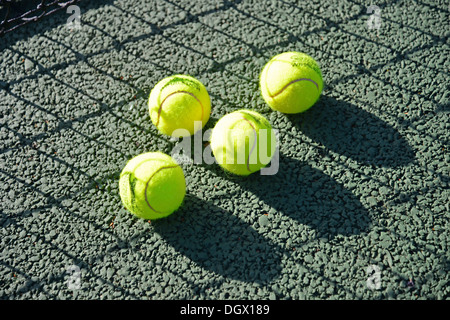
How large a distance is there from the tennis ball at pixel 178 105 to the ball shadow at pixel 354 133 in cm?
82

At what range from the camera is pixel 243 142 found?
2.57 m

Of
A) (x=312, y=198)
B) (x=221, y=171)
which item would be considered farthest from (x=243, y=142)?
(x=312, y=198)

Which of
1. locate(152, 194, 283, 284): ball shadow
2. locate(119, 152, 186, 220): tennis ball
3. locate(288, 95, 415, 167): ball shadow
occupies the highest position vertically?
locate(119, 152, 186, 220): tennis ball

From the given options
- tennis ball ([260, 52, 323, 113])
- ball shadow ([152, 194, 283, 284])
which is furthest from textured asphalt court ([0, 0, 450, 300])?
tennis ball ([260, 52, 323, 113])

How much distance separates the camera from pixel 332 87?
10.7 ft

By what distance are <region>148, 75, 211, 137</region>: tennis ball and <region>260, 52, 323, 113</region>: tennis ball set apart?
1.67ft

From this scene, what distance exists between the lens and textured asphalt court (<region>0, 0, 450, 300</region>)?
105 inches

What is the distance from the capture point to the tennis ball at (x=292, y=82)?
2.79 m

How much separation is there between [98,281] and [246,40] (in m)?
2.35

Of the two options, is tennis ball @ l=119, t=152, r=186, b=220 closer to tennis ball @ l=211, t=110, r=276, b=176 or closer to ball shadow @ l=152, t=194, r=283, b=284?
ball shadow @ l=152, t=194, r=283, b=284

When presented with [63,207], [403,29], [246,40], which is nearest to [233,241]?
[63,207]

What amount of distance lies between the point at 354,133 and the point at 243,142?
103cm

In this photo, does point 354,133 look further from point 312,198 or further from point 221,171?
point 221,171

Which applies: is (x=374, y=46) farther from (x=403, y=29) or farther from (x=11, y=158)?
(x=11, y=158)
